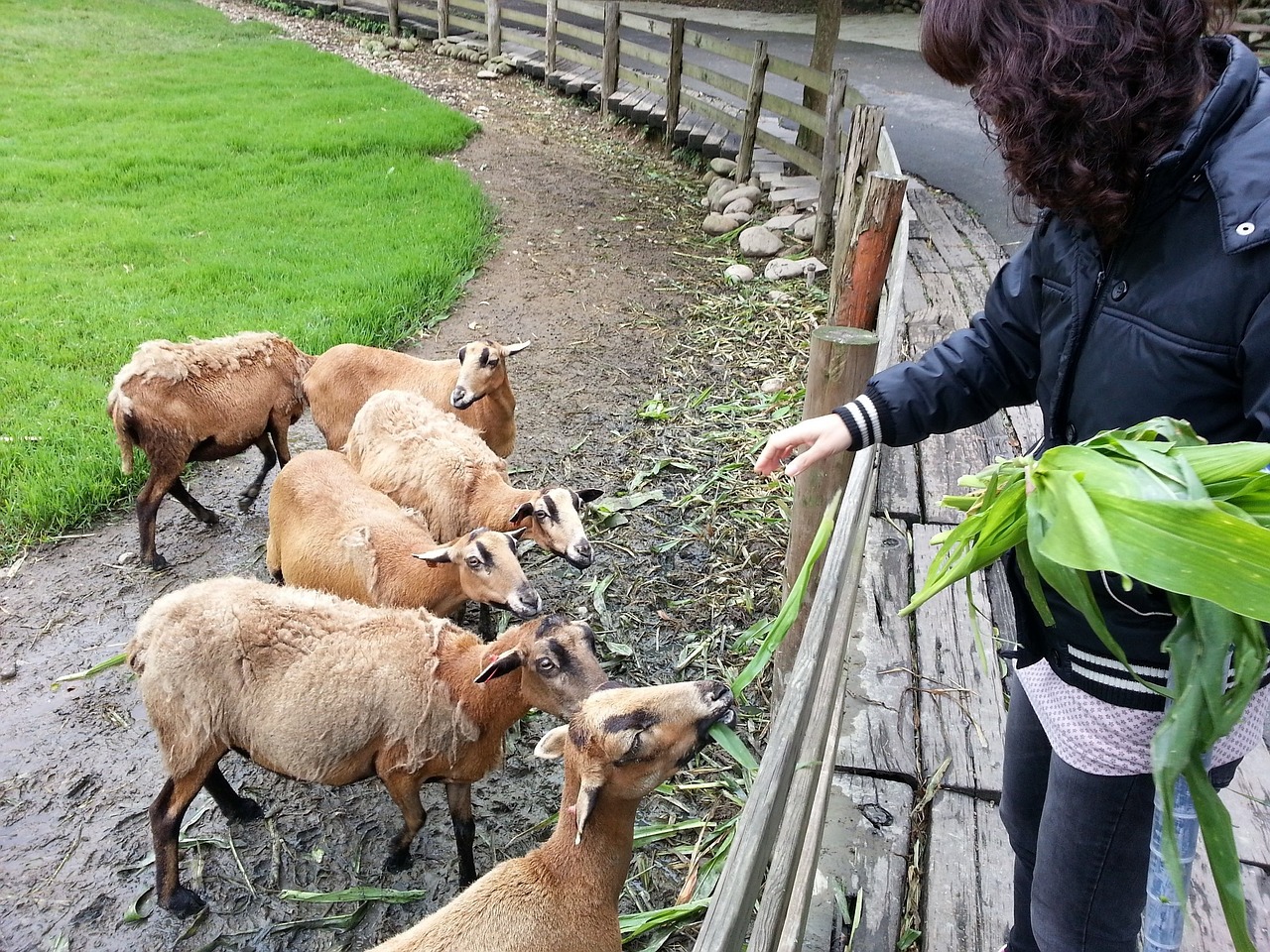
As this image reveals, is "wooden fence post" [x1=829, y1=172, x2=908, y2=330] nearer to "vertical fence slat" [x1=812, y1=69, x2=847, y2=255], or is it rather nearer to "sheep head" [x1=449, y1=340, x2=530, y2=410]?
"sheep head" [x1=449, y1=340, x2=530, y2=410]

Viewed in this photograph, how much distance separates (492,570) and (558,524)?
49 cm

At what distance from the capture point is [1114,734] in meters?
1.60

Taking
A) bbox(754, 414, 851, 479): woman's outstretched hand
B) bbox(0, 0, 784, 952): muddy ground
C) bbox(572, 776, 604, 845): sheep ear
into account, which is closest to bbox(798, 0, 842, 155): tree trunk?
bbox(0, 0, 784, 952): muddy ground

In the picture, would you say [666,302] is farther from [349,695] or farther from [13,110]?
[13,110]

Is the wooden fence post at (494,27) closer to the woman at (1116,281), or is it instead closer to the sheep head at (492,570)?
the sheep head at (492,570)

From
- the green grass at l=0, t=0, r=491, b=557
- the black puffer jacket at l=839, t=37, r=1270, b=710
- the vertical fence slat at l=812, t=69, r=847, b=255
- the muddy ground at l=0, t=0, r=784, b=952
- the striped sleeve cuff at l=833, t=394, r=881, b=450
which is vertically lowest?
the muddy ground at l=0, t=0, r=784, b=952

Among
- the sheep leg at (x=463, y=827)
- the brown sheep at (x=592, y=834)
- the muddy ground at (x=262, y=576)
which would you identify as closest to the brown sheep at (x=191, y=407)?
the muddy ground at (x=262, y=576)

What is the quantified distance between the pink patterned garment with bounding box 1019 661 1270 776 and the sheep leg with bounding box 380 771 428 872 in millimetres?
2443

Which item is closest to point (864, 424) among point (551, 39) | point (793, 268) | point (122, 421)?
point (122, 421)

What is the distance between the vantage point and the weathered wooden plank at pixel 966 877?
247 centimetres

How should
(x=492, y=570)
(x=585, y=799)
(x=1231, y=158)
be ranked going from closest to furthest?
(x=1231, y=158), (x=585, y=799), (x=492, y=570)

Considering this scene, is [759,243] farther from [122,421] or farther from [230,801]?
[230,801]

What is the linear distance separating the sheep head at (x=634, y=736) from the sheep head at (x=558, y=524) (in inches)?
62.2

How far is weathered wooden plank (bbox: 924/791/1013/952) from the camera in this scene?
8.11 ft
